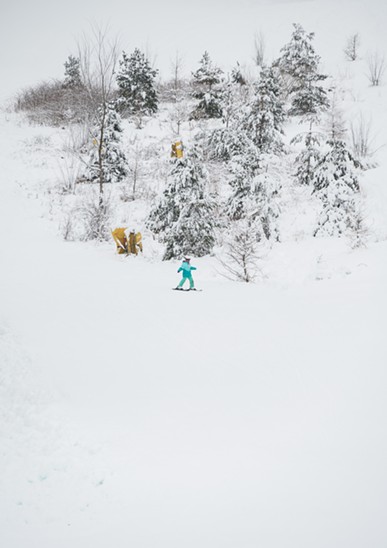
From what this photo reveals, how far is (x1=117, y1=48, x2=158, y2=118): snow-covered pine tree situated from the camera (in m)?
26.9

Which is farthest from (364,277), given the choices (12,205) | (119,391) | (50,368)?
(12,205)

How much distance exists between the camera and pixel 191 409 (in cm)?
396

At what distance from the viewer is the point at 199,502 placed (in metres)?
2.92

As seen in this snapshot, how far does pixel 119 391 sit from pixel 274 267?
8118mm

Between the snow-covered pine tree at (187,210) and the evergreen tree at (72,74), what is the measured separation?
26.9m

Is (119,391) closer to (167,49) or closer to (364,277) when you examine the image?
(364,277)

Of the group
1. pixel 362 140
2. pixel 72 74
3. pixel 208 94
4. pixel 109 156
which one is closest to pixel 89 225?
pixel 109 156

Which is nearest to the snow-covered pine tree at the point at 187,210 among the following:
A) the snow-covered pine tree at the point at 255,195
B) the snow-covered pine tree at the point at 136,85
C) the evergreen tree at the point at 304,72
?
the snow-covered pine tree at the point at 255,195

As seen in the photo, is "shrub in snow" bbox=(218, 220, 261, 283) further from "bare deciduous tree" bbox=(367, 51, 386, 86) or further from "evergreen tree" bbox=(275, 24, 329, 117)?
"bare deciduous tree" bbox=(367, 51, 386, 86)

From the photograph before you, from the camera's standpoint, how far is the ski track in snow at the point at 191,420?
273cm

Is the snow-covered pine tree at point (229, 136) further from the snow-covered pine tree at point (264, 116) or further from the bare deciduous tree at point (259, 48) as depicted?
the bare deciduous tree at point (259, 48)

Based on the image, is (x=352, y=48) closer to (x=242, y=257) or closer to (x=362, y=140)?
(x=362, y=140)

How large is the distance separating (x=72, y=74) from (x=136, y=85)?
373 inches

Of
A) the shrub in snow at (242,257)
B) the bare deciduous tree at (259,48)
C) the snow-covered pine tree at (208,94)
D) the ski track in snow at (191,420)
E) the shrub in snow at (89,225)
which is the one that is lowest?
the ski track in snow at (191,420)
